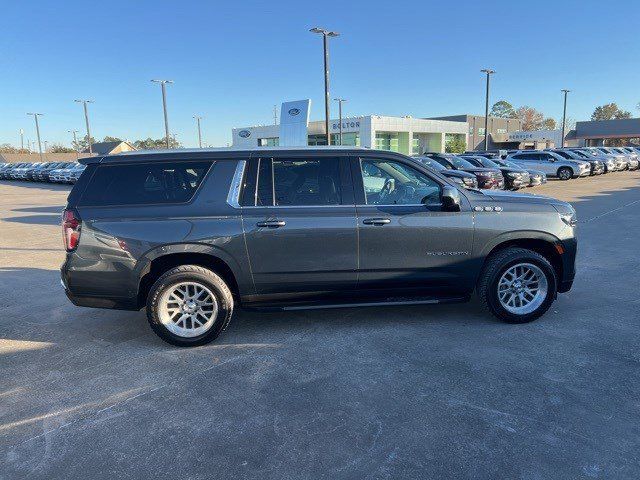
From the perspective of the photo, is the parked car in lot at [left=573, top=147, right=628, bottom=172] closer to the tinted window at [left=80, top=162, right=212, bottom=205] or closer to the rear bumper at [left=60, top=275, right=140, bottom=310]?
the tinted window at [left=80, top=162, right=212, bottom=205]

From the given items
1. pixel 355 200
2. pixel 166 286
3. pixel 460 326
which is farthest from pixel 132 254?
pixel 460 326

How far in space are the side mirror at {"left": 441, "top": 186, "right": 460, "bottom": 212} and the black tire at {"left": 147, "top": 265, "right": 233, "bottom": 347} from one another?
2.31m

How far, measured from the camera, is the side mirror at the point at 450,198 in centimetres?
460

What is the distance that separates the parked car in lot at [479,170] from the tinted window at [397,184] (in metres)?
14.8

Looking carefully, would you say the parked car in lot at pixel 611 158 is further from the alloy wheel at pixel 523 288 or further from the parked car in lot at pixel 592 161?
the alloy wheel at pixel 523 288

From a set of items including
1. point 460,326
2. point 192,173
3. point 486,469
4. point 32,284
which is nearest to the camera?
point 486,469

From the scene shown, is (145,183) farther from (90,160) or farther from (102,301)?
(102,301)

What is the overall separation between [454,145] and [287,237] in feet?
221

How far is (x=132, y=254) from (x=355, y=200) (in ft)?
7.21

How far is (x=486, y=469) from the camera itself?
2.73 meters

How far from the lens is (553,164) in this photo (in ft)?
89.0

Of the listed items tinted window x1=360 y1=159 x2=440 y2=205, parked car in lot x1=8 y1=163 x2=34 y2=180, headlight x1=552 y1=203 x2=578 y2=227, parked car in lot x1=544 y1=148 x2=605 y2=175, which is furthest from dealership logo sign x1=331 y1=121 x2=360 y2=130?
tinted window x1=360 y1=159 x2=440 y2=205

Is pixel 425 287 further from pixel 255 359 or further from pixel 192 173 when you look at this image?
pixel 192 173

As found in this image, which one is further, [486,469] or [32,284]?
[32,284]
